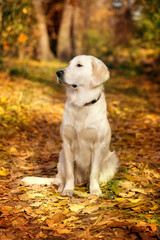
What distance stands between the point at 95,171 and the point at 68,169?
0.33 m

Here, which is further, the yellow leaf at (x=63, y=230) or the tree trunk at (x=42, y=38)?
the tree trunk at (x=42, y=38)

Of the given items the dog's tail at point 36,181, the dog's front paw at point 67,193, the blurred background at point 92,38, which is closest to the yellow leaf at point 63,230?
the dog's front paw at point 67,193

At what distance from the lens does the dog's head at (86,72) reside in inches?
135

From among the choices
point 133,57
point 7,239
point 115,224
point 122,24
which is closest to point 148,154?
point 115,224

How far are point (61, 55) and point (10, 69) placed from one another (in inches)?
226

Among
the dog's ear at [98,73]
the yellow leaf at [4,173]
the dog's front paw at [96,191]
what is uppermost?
the dog's ear at [98,73]

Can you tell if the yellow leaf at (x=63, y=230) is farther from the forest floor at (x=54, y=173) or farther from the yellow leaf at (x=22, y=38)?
the yellow leaf at (x=22, y=38)

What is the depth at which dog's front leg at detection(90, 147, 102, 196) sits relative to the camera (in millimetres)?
3586

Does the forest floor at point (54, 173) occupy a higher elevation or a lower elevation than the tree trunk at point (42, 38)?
lower

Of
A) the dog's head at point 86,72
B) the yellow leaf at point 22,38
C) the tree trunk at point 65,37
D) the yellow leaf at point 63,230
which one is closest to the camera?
the yellow leaf at point 63,230

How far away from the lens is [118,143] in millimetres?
5625

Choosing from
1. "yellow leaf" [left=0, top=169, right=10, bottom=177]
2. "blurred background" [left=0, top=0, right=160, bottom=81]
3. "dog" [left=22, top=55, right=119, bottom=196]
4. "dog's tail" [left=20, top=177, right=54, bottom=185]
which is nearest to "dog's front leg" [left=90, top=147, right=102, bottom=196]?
"dog" [left=22, top=55, right=119, bottom=196]

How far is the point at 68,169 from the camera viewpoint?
3.68 metres

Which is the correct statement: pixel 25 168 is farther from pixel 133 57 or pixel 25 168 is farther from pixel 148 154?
pixel 133 57
